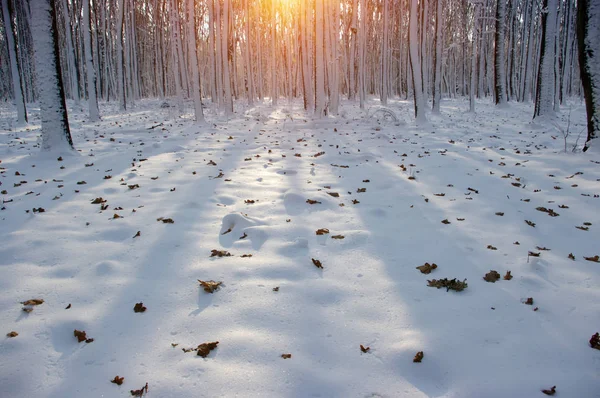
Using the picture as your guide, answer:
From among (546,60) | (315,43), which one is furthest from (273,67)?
(546,60)

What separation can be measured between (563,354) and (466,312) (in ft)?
1.82

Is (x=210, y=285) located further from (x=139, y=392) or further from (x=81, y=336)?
(x=139, y=392)

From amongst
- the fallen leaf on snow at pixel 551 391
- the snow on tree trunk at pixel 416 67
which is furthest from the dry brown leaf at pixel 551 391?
the snow on tree trunk at pixel 416 67

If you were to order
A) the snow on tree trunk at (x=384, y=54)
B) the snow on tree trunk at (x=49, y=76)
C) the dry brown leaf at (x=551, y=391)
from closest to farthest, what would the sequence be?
the dry brown leaf at (x=551, y=391) → the snow on tree trunk at (x=49, y=76) → the snow on tree trunk at (x=384, y=54)

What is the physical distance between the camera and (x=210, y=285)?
8.80 feet

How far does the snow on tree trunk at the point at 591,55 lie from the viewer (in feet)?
20.4

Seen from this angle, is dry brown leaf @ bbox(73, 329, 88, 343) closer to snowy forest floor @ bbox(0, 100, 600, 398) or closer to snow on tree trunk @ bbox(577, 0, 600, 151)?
snowy forest floor @ bbox(0, 100, 600, 398)

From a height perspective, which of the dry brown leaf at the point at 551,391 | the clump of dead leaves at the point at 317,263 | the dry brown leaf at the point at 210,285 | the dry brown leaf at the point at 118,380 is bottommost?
the dry brown leaf at the point at 551,391

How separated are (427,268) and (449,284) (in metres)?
0.27

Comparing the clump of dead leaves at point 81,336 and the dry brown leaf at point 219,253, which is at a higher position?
the dry brown leaf at point 219,253

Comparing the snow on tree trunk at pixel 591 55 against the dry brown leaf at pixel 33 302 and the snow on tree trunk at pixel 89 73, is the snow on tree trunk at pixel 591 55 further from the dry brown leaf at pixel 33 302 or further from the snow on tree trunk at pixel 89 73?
the snow on tree trunk at pixel 89 73

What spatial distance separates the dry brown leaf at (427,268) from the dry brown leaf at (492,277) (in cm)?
39

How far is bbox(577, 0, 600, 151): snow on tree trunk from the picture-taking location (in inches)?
244

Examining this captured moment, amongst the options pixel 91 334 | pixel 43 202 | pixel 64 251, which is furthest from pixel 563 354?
pixel 43 202
